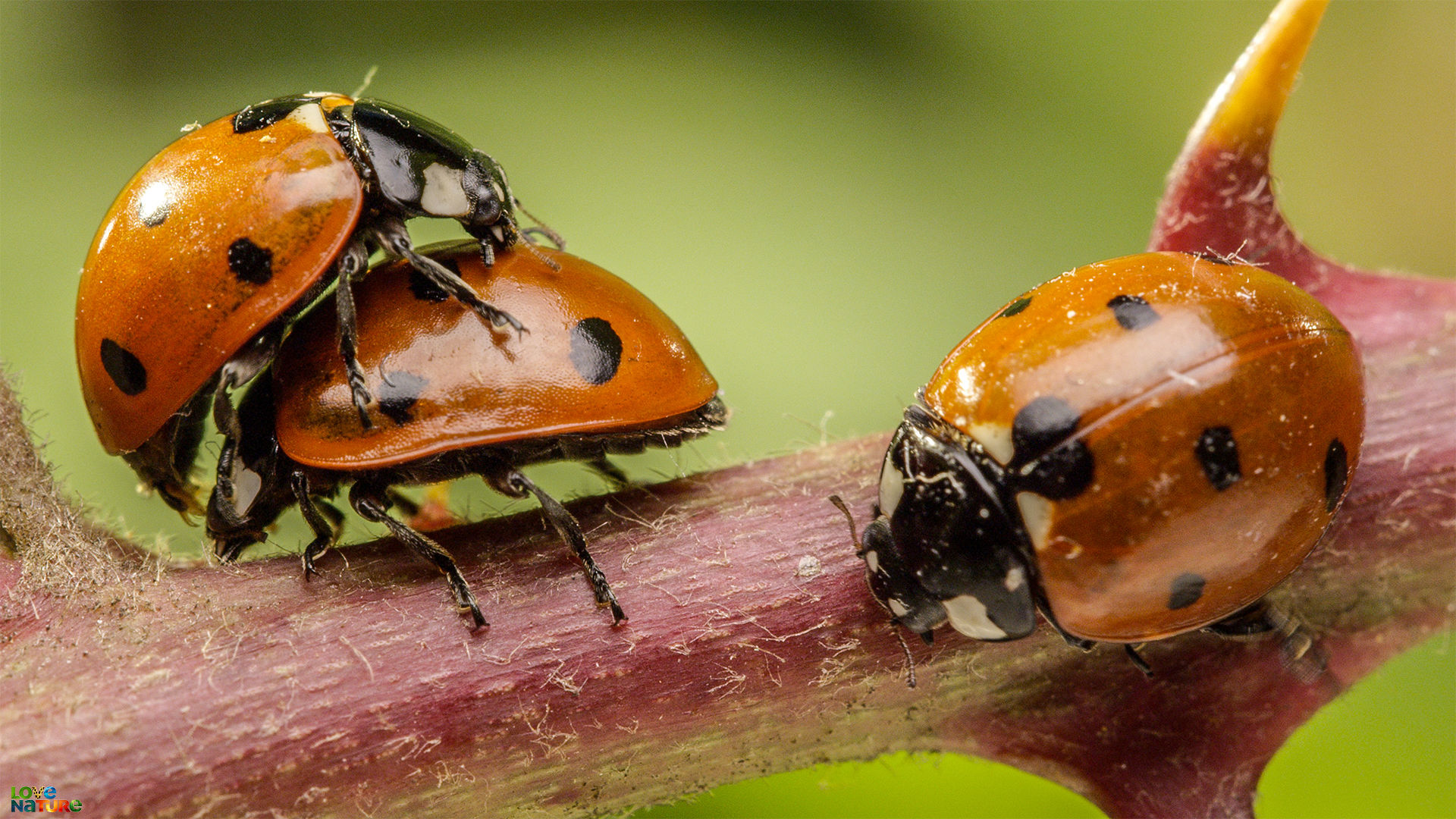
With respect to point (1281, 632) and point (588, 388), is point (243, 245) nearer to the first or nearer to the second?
point (588, 388)

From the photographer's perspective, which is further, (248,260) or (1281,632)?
(248,260)

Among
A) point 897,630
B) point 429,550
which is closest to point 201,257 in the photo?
point 429,550

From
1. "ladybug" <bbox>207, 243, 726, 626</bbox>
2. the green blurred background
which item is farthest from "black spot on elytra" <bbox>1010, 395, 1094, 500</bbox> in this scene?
the green blurred background

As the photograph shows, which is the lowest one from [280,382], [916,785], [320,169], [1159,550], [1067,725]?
[916,785]

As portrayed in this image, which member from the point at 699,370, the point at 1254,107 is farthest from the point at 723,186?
the point at 1254,107

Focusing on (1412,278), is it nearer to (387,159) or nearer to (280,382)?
(387,159)

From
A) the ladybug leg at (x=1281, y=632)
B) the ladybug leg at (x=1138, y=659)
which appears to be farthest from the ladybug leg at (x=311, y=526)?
the ladybug leg at (x=1281, y=632)
